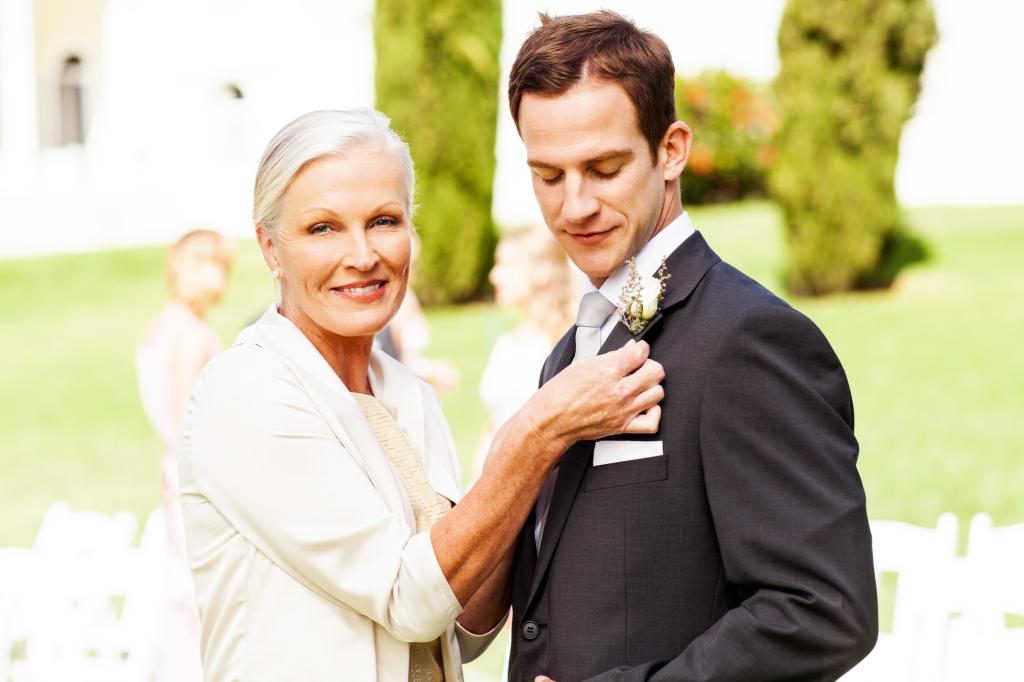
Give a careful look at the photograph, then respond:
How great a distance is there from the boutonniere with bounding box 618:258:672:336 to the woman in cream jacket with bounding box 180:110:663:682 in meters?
0.09

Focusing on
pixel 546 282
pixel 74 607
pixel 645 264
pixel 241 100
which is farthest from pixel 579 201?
pixel 241 100

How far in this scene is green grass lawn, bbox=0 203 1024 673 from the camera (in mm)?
10258

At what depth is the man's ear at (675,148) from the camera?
2445 mm

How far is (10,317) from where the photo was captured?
60.0ft

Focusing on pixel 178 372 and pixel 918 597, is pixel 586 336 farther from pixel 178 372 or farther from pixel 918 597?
pixel 178 372

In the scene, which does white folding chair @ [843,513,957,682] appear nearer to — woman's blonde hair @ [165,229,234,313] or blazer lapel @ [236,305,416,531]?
blazer lapel @ [236,305,416,531]

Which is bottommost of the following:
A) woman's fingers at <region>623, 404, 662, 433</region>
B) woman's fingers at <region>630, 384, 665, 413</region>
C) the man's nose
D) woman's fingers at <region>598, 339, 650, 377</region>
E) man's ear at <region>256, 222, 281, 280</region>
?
woman's fingers at <region>623, 404, 662, 433</region>

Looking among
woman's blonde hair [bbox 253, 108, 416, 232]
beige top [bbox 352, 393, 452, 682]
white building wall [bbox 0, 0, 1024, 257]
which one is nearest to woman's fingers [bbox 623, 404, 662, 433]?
beige top [bbox 352, 393, 452, 682]

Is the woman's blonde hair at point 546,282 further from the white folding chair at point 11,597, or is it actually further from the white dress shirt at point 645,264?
the white dress shirt at point 645,264

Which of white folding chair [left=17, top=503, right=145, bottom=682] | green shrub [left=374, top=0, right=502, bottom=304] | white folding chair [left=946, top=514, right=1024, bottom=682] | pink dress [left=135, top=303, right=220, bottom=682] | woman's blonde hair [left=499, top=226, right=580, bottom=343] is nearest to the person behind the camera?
white folding chair [left=946, top=514, right=1024, bottom=682]

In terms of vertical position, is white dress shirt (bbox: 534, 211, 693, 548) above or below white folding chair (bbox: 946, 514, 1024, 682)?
above

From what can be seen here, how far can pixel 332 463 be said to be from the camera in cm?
248

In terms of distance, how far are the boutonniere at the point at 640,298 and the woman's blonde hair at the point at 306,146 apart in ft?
2.03

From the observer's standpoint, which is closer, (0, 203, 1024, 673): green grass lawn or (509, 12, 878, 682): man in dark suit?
(509, 12, 878, 682): man in dark suit
